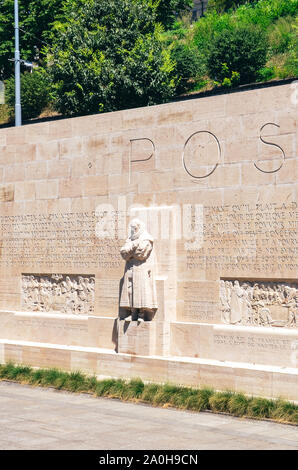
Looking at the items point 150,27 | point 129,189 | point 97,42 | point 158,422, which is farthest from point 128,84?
point 158,422

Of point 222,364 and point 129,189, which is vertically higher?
point 129,189

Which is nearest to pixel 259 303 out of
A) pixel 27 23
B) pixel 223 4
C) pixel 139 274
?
pixel 139 274

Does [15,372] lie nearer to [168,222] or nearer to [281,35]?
[168,222]

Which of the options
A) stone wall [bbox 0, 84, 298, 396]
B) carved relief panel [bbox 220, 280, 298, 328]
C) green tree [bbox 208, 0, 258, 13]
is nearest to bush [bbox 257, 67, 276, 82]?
stone wall [bbox 0, 84, 298, 396]

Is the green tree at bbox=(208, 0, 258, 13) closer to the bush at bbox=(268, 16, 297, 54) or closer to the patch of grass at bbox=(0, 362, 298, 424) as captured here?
the bush at bbox=(268, 16, 297, 54)

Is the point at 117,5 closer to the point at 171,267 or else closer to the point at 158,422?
the point at 171,267

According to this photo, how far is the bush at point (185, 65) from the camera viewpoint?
3416 cm

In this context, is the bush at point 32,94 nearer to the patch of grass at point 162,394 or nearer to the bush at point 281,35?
the bush at point 281,35

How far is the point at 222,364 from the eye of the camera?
490 inches

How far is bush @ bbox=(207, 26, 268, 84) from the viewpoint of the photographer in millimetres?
33219

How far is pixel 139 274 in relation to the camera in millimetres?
13500

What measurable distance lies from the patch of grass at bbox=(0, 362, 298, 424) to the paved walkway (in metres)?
0.21

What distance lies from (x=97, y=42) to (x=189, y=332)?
19608mm

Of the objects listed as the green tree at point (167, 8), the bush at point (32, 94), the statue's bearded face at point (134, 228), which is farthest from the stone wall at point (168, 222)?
the green tree at point (167, 8)
